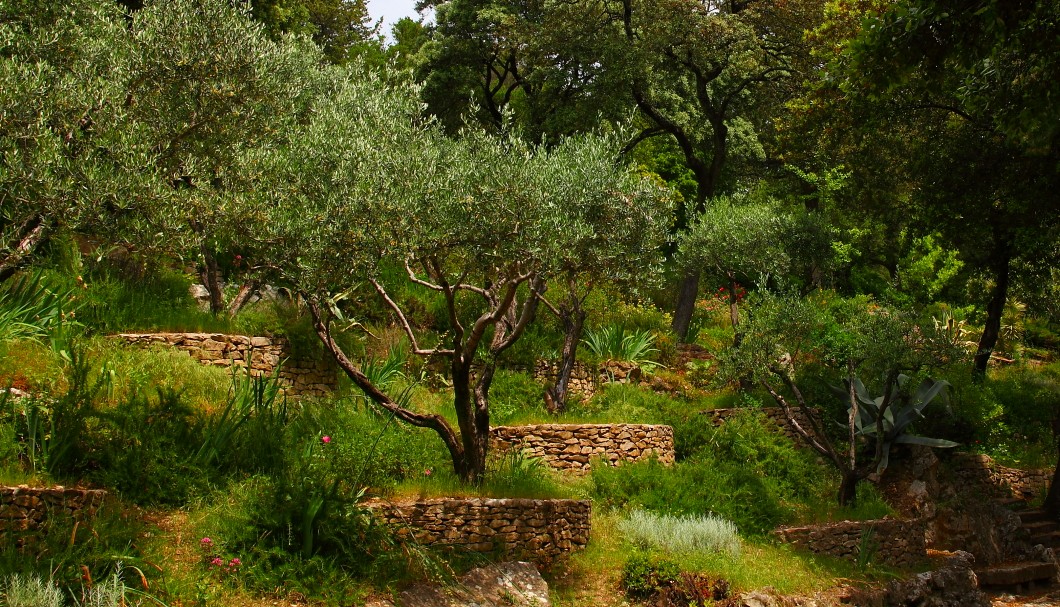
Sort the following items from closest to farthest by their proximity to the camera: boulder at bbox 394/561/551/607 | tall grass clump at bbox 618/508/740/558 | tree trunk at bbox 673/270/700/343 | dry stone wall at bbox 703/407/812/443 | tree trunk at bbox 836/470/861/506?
boulder at bbox 394/561/551/607
tall grass clump at bbox 618/508/740/558
tree trunk at bbox 836/470/861/506
dry stone wall at bbox 703/407/812/443
tree trunk at bbox 673/270/700/343

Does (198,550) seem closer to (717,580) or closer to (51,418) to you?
(51,418)

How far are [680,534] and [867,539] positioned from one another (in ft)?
11.5

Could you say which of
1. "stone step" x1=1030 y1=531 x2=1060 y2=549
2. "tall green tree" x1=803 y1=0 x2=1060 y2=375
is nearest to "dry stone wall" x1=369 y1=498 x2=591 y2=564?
"tall green tree" x1=803 y1=0 x2=1060 y2=375

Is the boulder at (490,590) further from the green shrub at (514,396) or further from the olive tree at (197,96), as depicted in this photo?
the green shrub at (514,396)

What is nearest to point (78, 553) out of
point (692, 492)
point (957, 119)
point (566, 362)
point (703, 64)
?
point (692, 492)

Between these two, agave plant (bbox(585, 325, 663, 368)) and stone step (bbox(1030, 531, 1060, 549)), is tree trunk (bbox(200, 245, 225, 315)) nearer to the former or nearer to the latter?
agave plant (bbox(585, 325, 663, 368))

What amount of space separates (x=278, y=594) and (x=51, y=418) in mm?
3419

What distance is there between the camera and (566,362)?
17797 millimetres

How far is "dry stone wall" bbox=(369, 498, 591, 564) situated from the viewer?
35.0ft

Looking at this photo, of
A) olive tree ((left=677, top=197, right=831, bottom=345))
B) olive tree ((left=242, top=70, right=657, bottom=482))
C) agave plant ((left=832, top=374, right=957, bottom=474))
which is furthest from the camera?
olive tree ((left=677, top=197, right=831, bottom=345))

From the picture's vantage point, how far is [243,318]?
51.1 feet

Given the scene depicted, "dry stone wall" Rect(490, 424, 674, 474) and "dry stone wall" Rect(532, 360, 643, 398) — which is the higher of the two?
"dry stone wall" Rect(532, 360, 643, 398)

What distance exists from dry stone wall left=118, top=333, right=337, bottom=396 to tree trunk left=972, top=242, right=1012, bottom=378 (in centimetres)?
1679

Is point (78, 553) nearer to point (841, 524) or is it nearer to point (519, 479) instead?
point (519, 479)
